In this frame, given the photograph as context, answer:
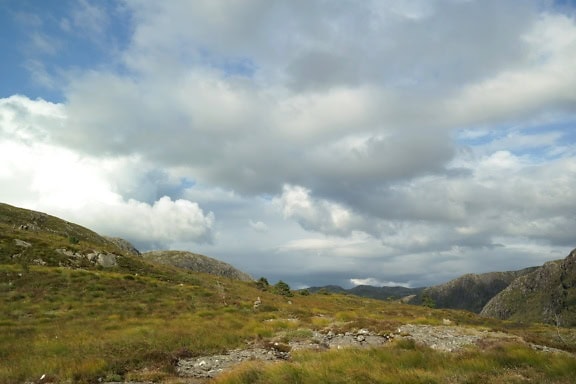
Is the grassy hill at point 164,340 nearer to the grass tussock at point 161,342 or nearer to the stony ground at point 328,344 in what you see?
the grass tussock at point 161,342

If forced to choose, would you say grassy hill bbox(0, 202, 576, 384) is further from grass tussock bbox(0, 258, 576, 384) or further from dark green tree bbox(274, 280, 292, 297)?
dark green tree bbox(274, 280, 292, 297)

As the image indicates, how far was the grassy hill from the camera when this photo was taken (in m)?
13.4

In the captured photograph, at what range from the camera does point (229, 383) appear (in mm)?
13383

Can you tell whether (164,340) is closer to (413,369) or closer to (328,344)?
(328,344)

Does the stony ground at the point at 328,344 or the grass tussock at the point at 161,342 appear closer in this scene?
the grass tussock at the point at 161,342

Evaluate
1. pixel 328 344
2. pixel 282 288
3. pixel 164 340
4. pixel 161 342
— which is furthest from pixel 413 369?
pixel 282 288

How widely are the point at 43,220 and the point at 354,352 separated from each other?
329ft

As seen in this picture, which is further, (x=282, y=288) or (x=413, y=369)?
(x=282, y=288)

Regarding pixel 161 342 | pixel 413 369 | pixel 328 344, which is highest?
pixel 413 369

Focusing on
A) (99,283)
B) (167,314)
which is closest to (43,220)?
(99,283)

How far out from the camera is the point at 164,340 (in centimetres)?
2306

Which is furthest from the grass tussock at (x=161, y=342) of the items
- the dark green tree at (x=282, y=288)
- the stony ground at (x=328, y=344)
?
the dark green tree at (x=282, y=288)

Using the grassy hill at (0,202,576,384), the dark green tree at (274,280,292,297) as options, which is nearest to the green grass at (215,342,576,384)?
the grassy hill at (0,202,576,384)

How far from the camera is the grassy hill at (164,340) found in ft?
44.1
